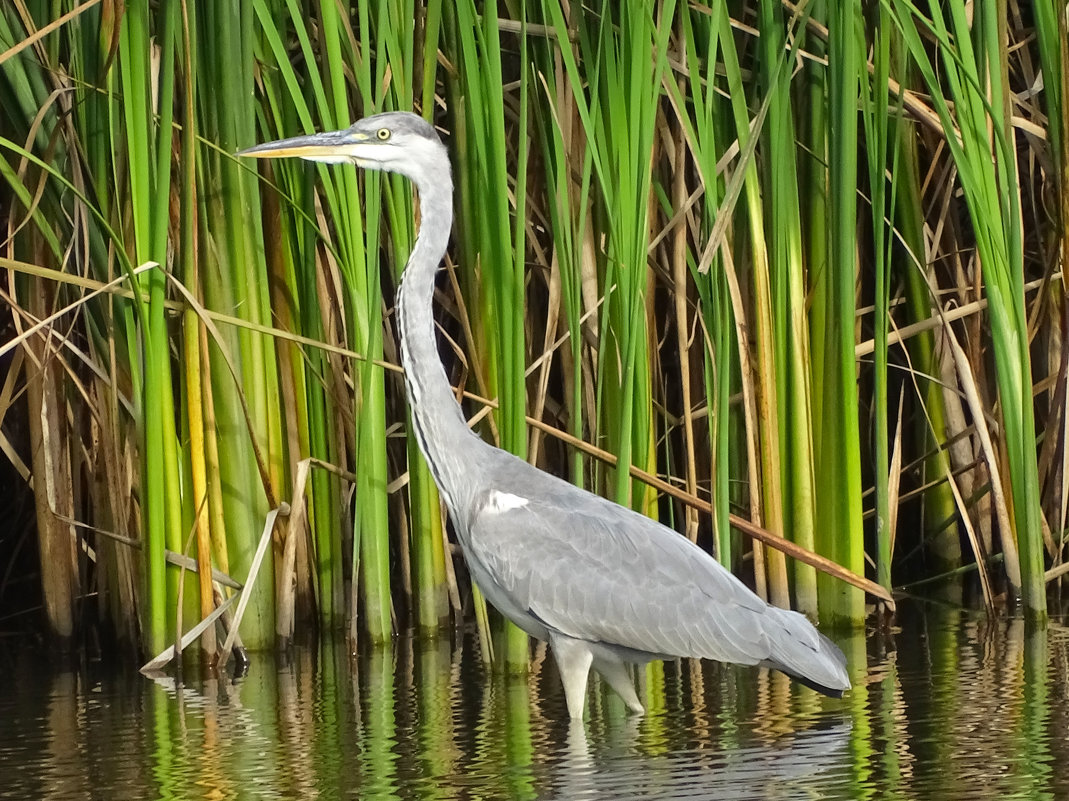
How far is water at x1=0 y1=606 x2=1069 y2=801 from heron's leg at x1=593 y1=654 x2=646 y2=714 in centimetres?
7

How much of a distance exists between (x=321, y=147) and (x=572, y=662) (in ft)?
4.86

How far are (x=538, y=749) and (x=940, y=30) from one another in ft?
7.61

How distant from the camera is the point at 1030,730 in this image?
3.51 metres

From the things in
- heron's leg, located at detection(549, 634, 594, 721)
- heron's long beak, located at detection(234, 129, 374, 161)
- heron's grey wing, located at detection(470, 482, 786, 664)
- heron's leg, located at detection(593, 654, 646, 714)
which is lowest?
heron's leg, located at detection(593, 654, 646, 714)

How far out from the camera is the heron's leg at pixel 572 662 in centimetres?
417

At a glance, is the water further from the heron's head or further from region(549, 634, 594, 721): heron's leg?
the heron's head

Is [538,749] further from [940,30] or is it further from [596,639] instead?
[940,30]

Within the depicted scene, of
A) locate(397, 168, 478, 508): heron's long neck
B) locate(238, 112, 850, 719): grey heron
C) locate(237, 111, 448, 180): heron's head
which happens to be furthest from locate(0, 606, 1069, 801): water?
locate(237, 111, 448, 180): heron's head

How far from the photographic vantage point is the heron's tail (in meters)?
3.94

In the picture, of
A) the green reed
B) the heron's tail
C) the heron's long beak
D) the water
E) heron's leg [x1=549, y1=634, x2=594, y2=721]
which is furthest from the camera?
the green reed

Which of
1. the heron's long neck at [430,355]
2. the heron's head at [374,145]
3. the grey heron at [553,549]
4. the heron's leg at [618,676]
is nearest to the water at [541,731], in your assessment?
the heron's leg at [618,676]

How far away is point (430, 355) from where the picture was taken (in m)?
4.45

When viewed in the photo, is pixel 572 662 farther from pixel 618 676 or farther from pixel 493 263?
pixel 493 263

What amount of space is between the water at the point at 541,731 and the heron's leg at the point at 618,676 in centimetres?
7
